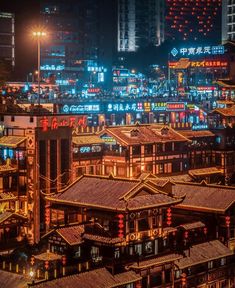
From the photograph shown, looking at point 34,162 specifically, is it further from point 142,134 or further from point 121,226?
point 121,226

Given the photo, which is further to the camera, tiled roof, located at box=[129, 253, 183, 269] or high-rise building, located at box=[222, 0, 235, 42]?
high-rise building, located at box=[222, 0, 235, 42]

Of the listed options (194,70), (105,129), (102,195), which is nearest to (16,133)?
(105,129)

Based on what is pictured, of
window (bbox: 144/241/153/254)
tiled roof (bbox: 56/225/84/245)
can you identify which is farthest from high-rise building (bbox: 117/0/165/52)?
window (bbox: 144/241/153/254)

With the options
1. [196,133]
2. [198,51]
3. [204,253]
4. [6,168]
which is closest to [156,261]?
[204,253]

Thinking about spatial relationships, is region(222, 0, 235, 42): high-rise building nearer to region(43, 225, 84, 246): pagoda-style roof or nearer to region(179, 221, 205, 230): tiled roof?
region(179, 221, 205, 230): tiled roof

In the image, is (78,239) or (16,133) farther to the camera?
(16,133)

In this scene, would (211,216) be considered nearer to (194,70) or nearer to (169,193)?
(169,193)
